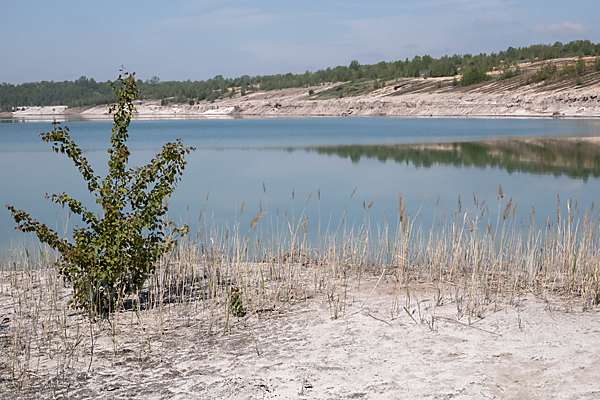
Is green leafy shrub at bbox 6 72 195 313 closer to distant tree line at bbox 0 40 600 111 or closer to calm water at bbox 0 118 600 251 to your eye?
calm water at bbox 0 118 600 251

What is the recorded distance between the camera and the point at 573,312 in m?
5.28

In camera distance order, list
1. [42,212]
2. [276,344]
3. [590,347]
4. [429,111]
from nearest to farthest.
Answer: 1. [590,347]
2. [276,344]
3. [42,212]
4. [429,111]

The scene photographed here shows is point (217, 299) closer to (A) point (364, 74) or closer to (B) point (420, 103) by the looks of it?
(B) point (420, 103)

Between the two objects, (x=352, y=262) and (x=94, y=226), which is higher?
(x=94, y=226)

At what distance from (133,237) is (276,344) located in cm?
169

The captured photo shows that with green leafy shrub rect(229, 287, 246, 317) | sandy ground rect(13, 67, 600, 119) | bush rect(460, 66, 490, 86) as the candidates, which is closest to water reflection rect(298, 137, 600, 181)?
green leafy shrub rect(229, 287, 246, 317)

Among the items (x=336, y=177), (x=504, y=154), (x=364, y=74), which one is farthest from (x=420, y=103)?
(x=336, y=177)

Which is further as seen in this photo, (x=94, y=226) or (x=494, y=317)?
(x=94, y=226)

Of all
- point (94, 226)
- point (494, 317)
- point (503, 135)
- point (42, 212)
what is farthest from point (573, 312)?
point (503, 135)

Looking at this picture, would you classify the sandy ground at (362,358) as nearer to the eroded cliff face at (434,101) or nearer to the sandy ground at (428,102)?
the sandy ground at (428,102)

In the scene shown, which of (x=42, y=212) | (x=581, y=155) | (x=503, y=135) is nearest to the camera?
(x=42, y=212)

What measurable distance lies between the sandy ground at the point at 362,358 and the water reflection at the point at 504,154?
40.9 ft

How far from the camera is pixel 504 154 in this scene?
2227cm

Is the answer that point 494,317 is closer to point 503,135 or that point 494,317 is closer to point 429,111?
point 503,135
